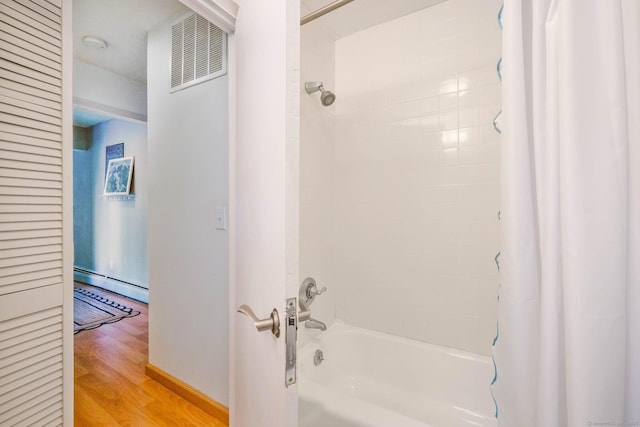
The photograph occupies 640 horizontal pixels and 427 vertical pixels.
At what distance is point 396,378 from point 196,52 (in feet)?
6.98

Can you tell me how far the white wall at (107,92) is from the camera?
229 centimetres

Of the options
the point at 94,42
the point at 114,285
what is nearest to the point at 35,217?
the point at 94,42

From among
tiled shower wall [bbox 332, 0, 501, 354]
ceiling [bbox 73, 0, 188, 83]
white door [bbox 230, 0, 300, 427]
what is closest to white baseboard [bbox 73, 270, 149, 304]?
ceiling [bbox 73, 0, 188, 83]

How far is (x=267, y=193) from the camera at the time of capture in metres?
0.73

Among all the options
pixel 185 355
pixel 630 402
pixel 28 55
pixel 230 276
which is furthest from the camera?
pixel 185 355

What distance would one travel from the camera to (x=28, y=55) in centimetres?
76

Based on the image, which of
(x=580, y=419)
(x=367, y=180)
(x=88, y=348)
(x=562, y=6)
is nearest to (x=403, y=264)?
(x=367, y=180)

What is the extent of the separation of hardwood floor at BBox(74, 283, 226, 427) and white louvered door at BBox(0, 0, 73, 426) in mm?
733

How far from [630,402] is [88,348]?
2923 mm

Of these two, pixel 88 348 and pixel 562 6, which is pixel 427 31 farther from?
pixel 88 348

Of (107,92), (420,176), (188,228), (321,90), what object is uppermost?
(107,92)

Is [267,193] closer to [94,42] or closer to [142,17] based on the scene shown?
[142,17]

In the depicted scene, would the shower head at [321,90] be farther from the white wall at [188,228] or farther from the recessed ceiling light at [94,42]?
the recessed ceiling light at [94,42]

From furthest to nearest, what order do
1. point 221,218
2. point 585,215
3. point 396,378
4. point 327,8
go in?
point 396,378 → point 221,218 → point 327,8 → point 585,215
